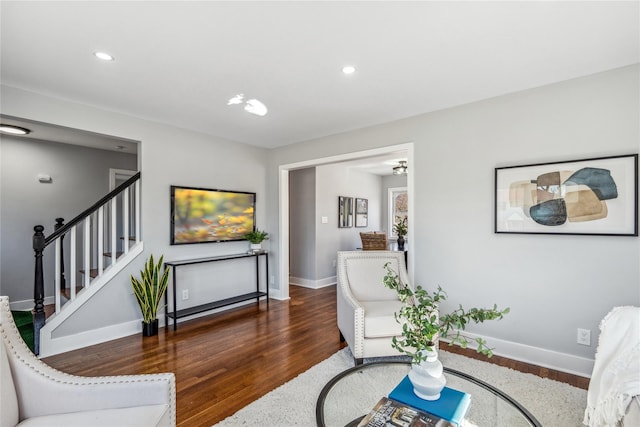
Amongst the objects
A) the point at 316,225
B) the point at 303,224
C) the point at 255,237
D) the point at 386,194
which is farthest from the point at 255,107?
the point at 386,194

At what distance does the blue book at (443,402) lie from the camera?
134cm

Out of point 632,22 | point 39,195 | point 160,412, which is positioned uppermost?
point 632,22

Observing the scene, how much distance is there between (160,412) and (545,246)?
2954 mm

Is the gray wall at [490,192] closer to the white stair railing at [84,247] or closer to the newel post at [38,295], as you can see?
the white stair railing at [84,247]

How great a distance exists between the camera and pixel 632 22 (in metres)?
1.80

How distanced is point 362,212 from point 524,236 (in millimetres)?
4255

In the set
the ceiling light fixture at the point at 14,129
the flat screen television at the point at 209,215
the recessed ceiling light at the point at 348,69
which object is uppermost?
the recessed ceiling light at the point at 348,69

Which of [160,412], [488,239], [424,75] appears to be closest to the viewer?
[160,412]

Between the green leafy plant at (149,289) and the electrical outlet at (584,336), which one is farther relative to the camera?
the green leafy plant at (149,289)

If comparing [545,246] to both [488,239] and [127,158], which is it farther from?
[127,158]

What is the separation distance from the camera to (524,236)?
2721mm

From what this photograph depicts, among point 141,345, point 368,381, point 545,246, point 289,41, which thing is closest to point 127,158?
point 141,345

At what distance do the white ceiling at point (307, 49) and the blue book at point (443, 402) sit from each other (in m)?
1.98

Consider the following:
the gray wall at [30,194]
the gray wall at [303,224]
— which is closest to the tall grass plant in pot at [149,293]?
the gray wall at [30,194]
